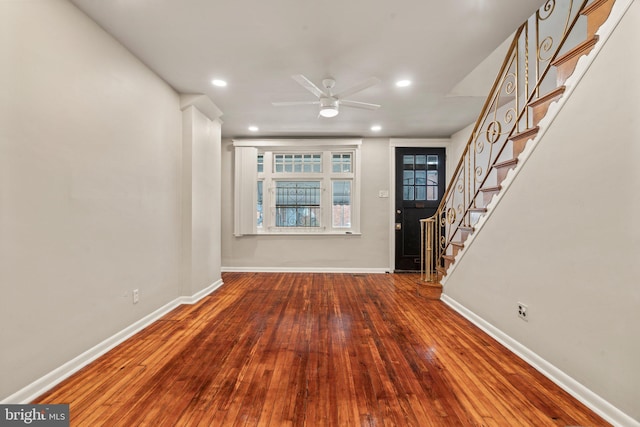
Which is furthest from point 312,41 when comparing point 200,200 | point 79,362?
point 79,362

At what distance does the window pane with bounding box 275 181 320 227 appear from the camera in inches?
206

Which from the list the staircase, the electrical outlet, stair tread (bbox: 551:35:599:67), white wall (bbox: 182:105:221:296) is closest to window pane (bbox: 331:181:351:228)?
the staircase

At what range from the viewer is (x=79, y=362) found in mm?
1886

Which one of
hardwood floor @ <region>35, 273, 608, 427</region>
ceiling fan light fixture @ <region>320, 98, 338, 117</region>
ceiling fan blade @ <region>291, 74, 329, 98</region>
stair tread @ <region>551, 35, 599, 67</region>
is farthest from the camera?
ceiling fan light fixture @ <region>320, 98, 338, 117</region>

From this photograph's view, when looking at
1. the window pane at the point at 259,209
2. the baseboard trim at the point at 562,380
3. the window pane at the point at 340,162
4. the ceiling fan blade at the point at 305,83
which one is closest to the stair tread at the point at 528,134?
the baseboard trim at the point at 562,380

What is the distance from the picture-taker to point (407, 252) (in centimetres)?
514

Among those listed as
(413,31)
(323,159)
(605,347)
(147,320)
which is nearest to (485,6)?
(413,31)

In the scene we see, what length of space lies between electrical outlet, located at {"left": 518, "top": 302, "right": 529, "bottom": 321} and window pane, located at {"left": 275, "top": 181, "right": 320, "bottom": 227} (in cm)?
353

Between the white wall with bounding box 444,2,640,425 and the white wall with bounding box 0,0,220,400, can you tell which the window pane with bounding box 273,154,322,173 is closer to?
the white wall with bounding box 0,0,220,400

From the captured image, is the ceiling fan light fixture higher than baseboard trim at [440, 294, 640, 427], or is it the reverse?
the ceiling fan light fixture

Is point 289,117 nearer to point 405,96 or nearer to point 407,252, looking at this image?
point 405,96

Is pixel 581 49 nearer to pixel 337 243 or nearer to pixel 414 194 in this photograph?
pixel 414 194

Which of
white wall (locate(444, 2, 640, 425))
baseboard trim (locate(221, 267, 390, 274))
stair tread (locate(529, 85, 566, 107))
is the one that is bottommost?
baseboard trim (locate(221, 267, 390, 274))

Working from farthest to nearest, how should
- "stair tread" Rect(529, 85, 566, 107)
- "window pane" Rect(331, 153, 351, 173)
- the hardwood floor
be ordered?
"window pane" Rect(331, 153, 351, 173), "stair tread" Rect(529, 85, 566, 107), the hardwood floor
